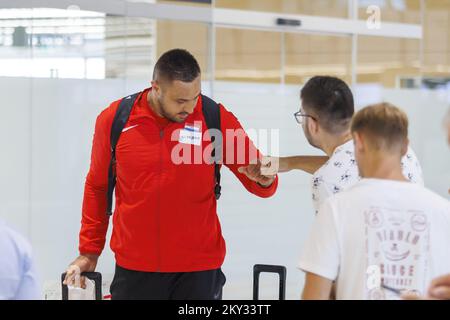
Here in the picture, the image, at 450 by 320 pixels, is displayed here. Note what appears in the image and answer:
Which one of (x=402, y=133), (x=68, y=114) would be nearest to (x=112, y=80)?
(x=68, y=114)

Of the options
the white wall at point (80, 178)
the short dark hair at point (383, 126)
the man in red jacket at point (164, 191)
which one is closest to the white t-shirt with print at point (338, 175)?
the short dark hair at point (383, 126)

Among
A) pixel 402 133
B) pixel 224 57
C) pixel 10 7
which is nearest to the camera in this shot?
pixel 402 133

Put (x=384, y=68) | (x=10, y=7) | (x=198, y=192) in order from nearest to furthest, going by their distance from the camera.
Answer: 1. (x=198, y=192)
2. (x=10, y=7)
3. (x=384, y=68)

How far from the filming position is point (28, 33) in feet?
12.2

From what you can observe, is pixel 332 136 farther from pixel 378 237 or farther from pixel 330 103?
pixel 378 237

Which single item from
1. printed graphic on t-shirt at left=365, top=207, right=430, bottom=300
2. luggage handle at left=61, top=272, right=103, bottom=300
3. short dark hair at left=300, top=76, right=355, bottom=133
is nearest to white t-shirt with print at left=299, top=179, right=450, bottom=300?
printed graphic on t-shirt at left=365, top=207, right=430, bottom=300

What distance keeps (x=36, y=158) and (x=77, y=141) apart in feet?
0.78

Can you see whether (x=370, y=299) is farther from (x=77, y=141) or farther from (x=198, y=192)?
(x=77, y=141)

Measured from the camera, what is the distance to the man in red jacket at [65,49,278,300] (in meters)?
2.67

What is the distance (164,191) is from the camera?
105 inches

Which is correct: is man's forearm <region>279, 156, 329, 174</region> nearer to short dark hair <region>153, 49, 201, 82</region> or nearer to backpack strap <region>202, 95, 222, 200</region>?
backpack strap <region>202, 95, 222, 200</region>

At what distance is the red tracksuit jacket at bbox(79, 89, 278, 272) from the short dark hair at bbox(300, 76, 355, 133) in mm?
408
